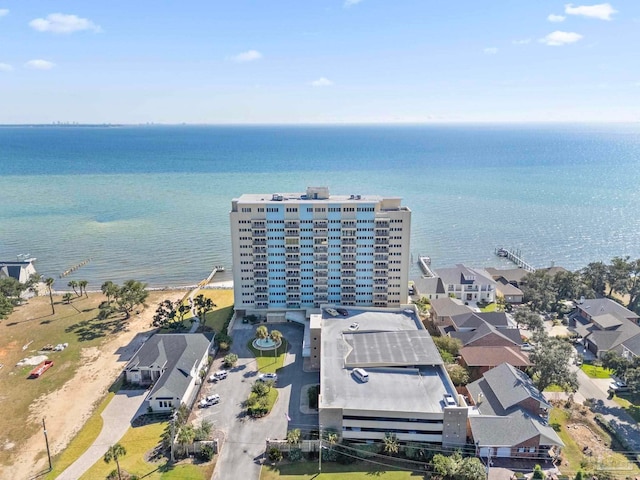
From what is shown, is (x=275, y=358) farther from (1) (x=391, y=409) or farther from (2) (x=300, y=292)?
(1) (x=391, y=409)

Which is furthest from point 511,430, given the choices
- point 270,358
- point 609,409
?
point 270,358

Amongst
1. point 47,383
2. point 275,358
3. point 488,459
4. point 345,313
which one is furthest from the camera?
point 345,313

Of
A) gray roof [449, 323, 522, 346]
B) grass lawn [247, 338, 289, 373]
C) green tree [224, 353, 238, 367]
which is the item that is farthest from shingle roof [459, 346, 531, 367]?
green tree [224, 353, 238, 367]

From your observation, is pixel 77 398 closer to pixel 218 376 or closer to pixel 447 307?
pixel 218 376

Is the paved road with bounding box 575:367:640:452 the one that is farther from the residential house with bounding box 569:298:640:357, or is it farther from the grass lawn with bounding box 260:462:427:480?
the grass lawn with bounding box 260:462:427:480

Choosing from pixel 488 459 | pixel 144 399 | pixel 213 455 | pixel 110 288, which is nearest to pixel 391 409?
pixel 488 459
